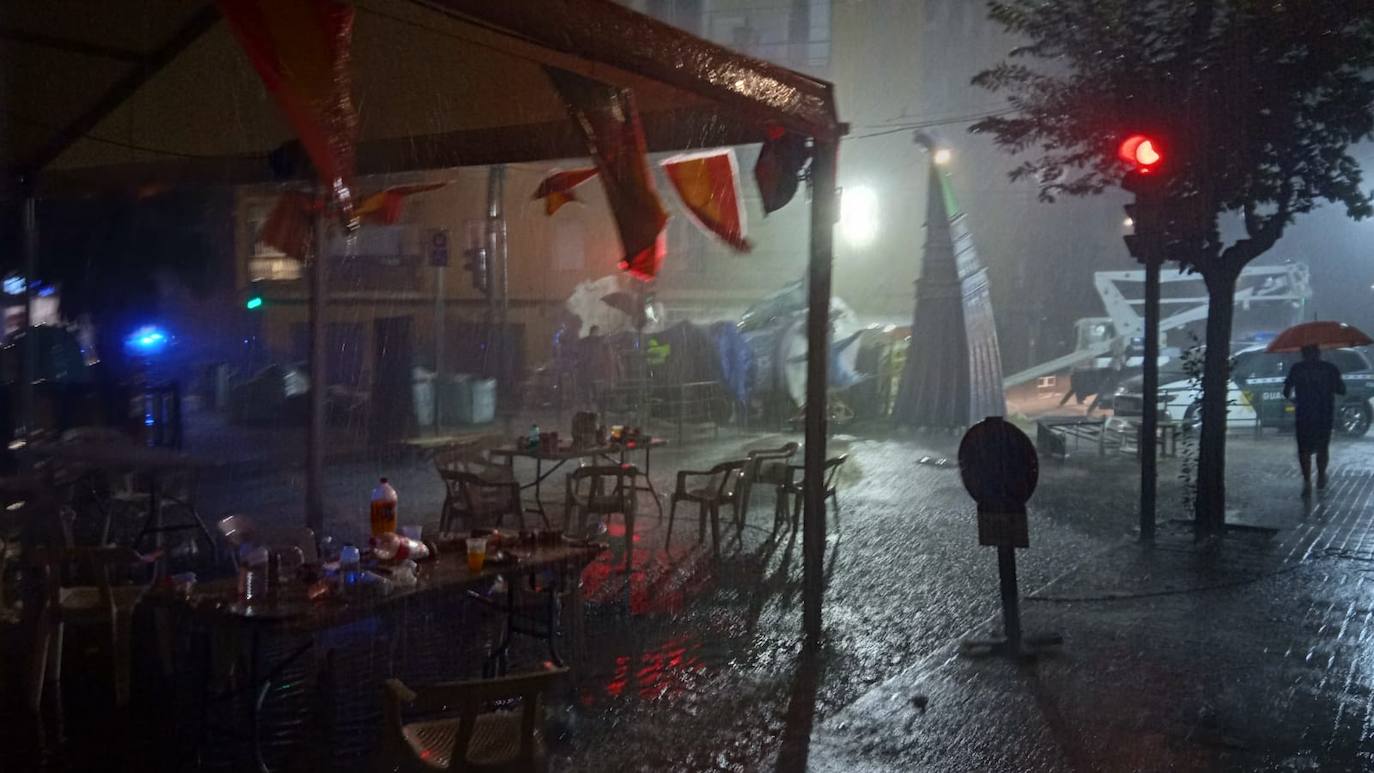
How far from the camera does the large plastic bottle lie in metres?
5.51

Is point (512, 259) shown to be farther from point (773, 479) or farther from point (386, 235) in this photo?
point (773, 479)

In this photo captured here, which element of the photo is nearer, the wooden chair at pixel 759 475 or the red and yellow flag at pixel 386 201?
the wooden chair at pixel 759 475

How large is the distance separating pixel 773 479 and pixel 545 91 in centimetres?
414

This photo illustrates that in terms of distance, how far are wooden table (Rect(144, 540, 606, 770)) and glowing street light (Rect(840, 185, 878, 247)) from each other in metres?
23.6

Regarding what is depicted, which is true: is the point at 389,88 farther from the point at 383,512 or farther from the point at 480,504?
the point at 383,512

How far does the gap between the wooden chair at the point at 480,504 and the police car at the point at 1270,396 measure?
13725 mm

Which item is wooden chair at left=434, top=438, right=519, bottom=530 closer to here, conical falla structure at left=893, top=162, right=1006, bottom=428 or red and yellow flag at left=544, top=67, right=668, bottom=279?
red and yellow flag at left=544, top=67, right=668, bottom=279

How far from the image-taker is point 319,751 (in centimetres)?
491

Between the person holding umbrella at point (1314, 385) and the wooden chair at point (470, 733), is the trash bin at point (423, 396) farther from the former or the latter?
the wooden chair at point (470, 733)

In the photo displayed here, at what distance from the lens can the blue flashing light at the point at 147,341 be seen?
1917 centimetres

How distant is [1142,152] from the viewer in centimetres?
Result: 906

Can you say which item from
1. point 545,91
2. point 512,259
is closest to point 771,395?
point 512,259

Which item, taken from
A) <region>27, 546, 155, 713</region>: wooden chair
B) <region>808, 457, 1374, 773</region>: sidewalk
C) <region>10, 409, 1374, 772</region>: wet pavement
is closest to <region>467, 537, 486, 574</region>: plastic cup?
<region>10, 409, 1374, 772</region>: wet pavement

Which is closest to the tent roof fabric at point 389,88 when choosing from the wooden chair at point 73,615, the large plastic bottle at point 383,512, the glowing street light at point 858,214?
the large plastic bottle at point 383,512
